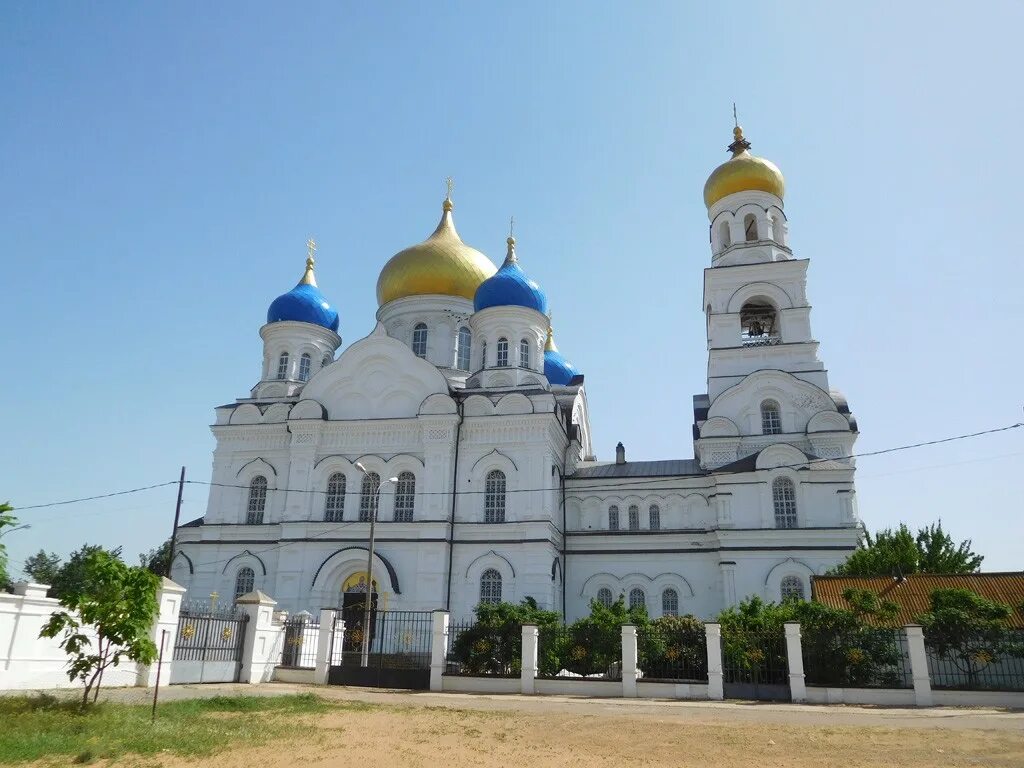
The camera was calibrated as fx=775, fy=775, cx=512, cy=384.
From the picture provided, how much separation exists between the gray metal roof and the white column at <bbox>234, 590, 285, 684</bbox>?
1176 cm

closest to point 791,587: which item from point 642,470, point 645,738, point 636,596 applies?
point 636,596

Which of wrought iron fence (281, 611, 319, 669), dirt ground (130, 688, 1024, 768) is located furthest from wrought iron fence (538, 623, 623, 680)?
wrought iron fence (281, 611, 319, 669)

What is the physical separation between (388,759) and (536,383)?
1838 centimetres

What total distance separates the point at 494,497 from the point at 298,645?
25.3 feet

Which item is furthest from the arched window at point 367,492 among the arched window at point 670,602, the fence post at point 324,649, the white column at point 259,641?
the arched window at point 670,602

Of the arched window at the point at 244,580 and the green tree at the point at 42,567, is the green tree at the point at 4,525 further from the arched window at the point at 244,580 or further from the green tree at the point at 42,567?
the green tree at the point at 42,567

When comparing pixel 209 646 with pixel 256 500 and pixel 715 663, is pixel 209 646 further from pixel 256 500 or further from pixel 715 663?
pixel 256 500

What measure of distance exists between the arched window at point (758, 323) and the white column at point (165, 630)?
19.4 meters

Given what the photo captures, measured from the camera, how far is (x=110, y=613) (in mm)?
9625

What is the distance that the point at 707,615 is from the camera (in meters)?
23.2

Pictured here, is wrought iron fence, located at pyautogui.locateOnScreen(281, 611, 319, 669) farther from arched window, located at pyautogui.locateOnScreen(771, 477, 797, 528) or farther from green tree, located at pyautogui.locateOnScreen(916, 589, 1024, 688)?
arched window, located at pyautogui.locateOnScreen(771, 477, 797, 528)

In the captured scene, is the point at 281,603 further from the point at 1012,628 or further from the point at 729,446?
the point at 1012,628

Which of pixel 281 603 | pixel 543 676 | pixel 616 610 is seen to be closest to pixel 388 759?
pixel 543 676

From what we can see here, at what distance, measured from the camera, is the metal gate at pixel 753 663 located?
14312 mm
